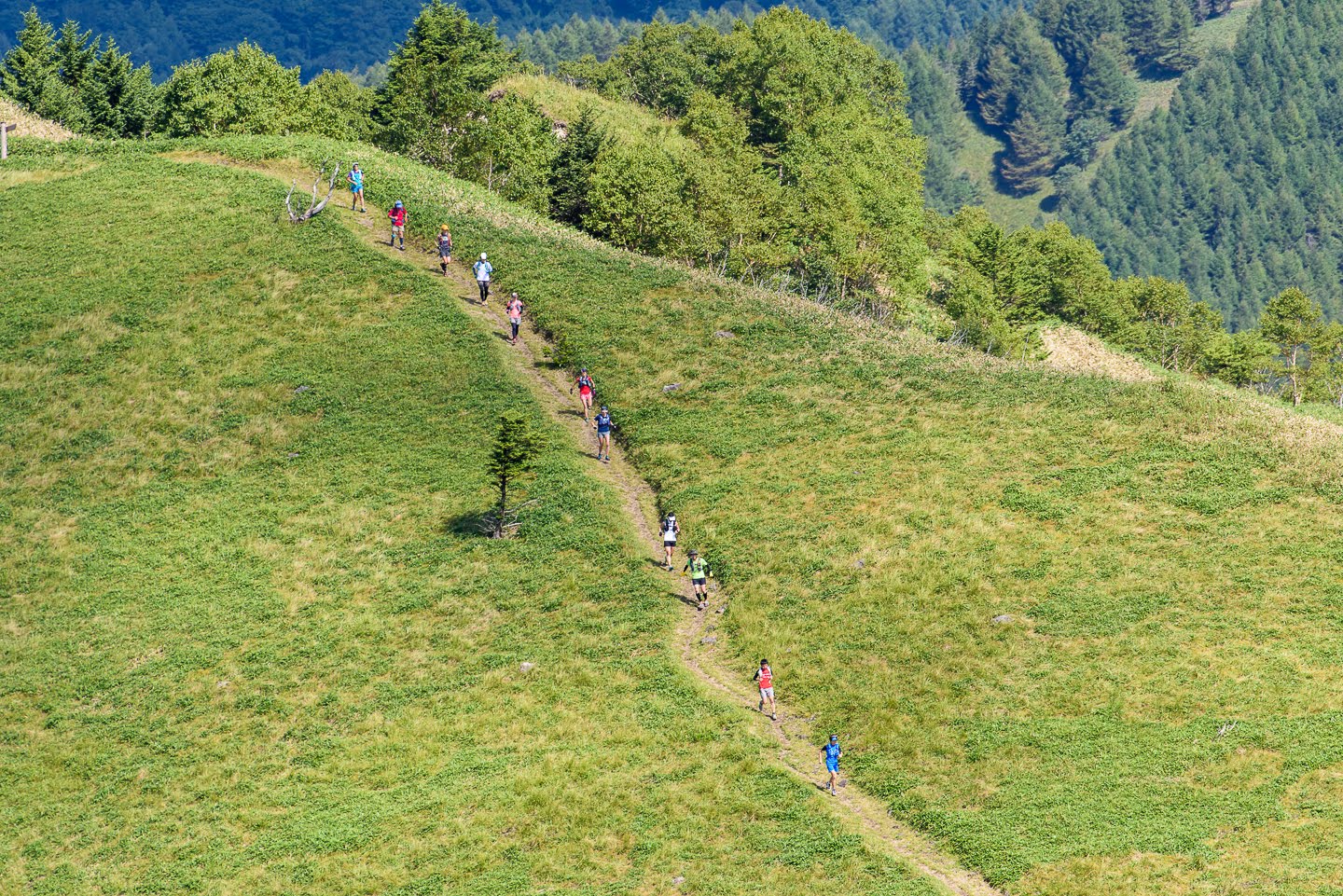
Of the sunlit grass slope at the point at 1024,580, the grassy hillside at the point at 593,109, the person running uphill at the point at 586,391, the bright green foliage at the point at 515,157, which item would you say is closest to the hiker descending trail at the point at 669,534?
the sunlit grass slope at the point at 1024,580

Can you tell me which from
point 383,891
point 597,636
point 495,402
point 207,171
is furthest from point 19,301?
point 383,891

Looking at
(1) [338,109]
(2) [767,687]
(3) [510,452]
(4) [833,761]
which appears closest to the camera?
(4) [833,761]

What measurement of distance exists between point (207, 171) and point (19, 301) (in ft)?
56.2

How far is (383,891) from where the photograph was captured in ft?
118

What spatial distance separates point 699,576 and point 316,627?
14465 mm

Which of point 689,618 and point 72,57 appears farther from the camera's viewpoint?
point 72,57

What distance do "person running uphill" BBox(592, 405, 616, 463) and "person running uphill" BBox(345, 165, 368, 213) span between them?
2796 centimetres

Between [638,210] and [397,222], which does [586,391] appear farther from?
[638,210]

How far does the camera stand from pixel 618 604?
48.1 m

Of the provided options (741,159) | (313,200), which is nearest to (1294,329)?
(741,159)

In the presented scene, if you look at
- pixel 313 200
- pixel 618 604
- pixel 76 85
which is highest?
pixel 76 85

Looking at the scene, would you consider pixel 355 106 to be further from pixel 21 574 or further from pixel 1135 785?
pixel 1135 785

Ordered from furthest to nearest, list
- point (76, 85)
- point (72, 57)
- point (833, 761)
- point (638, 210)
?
point (76, 85), point (72, 57), point (638, 210), point (833, 761)

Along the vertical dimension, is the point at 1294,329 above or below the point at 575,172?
above
